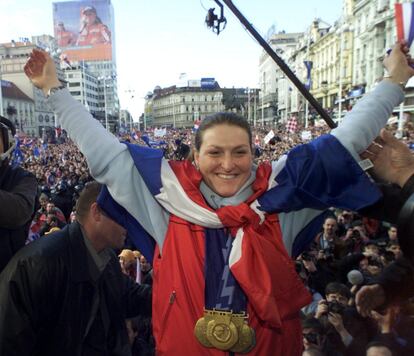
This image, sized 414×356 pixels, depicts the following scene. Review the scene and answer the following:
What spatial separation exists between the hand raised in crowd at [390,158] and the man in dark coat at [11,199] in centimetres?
139

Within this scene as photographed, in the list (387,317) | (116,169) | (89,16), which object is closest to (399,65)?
(116,169)

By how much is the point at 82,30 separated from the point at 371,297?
87424 mm

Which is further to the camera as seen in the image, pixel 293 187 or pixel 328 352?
pixel 328 352

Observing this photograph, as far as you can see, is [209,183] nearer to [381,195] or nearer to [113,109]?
[381,195]

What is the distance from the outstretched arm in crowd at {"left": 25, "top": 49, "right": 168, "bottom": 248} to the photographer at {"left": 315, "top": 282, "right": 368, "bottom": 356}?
7.07 feet

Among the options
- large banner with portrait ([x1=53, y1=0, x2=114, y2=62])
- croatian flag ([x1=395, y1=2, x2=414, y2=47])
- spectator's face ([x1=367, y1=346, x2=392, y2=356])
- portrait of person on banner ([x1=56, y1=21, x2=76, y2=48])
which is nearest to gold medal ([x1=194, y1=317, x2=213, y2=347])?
spectator's face ([x1=367, y1=346, x2=392, y2=356])

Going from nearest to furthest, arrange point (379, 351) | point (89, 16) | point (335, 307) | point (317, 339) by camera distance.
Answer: point (379, 351), point (317, 339), point (335, 307), point (89, 16)

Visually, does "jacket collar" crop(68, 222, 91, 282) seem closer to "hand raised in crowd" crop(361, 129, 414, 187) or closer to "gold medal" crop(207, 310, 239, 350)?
"gold medal" crop(207, 310, 239, 350)

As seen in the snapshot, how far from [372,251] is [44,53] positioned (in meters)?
4.47

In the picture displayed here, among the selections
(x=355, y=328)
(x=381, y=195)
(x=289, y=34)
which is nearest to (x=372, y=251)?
(x=355, y=328)

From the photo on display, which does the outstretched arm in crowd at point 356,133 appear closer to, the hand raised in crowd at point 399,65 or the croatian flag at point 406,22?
the hand raised in crowd at point 399,65

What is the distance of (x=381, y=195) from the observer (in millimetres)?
1483

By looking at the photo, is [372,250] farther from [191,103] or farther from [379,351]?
[191,103]

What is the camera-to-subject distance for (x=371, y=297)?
259 cm
